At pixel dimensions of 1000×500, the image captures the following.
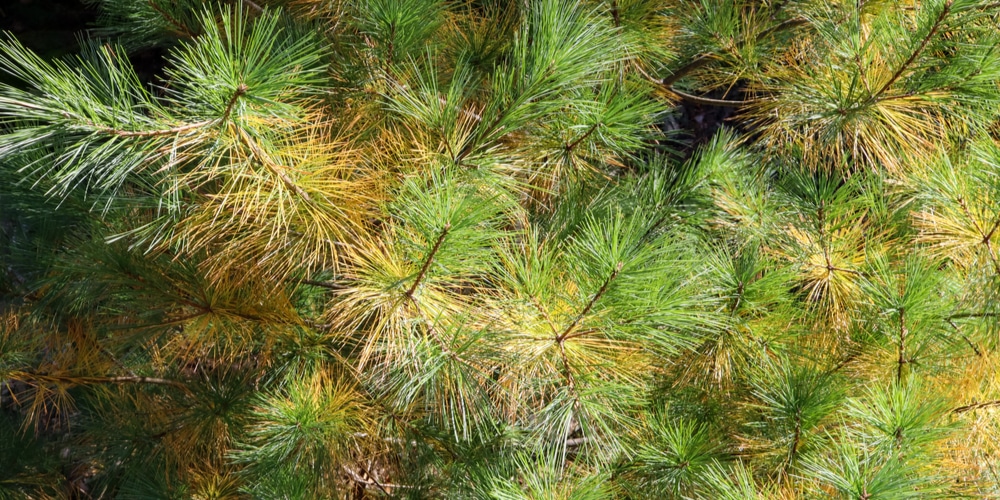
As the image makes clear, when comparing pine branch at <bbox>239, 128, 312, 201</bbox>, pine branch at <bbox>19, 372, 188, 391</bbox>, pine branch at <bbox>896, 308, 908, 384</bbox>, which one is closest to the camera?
pine branch at <bbox>239, 128, 312, 201</bbox>

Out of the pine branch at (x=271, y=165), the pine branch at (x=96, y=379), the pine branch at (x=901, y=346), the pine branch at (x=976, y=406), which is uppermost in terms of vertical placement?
the pine branch at (x=271, y=165)

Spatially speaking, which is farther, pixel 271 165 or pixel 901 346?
pixel 901 346

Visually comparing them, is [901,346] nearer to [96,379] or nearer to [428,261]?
[428,261]

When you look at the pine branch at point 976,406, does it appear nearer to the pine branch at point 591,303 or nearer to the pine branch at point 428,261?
the pine branch at point 591,303

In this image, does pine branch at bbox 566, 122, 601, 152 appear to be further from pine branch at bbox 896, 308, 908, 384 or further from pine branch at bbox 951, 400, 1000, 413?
pine branch at bbox 951, 400, 1000, 413

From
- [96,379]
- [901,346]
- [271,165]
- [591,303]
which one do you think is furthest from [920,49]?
[96,379]

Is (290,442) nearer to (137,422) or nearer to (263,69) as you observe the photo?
(137,422)

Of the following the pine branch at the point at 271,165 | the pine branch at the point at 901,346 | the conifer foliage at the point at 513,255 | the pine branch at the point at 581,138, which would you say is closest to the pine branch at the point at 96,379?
the conifer foliage at the point at 513,255

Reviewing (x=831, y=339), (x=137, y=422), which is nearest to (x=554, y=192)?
(x=831, y=339)

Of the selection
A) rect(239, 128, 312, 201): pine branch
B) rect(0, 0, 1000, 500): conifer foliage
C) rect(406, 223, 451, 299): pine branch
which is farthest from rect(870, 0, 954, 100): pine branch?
rect(239, 128, 312, 201): pine branch
